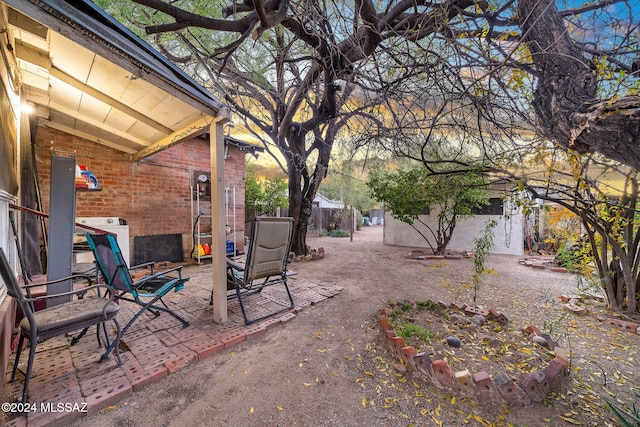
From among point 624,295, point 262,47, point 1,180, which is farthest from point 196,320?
point 624,295

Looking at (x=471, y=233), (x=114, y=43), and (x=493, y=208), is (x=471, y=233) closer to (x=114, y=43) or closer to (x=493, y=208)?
(x=493, y=208)

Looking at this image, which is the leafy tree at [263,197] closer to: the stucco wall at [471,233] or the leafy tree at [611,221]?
the stucco wall at [471,233]

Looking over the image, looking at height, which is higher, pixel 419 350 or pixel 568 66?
pixel 568 66

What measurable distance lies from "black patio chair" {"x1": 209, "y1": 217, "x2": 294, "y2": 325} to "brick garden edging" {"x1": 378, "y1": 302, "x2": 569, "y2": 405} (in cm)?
180

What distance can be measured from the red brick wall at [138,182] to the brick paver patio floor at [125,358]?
262cm

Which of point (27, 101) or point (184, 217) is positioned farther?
point (184, 217)

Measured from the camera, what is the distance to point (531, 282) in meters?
4.74

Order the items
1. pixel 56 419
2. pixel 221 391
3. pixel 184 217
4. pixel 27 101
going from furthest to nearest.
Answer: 1. pixel 184 217
2. pixel 27 101
3. pixel 221 391
4. pixel 56 419

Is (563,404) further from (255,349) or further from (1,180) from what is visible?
(1,180)

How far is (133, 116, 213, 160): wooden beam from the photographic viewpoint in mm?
3017

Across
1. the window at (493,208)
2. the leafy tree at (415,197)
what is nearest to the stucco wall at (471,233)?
the window at (493,208)

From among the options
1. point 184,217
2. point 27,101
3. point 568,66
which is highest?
point 27,101

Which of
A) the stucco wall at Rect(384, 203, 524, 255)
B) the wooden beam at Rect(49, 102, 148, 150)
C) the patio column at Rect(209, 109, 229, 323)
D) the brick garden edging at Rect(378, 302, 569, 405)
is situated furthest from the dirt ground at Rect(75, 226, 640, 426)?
the stucco wall at Rect(384, 203, 524, 255)

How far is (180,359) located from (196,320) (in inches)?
30.8
